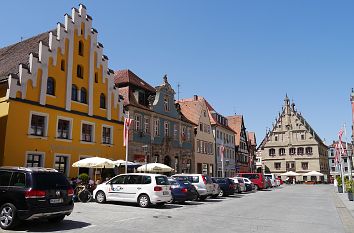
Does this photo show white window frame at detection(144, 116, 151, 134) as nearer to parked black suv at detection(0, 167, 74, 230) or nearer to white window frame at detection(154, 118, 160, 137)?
white window frame at detection(154, 118, 160, 137)

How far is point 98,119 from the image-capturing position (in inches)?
1216

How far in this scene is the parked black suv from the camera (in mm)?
10898

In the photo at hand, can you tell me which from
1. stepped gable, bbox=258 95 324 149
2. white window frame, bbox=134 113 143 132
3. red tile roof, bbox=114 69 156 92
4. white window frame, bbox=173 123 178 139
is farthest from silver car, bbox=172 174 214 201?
stepped gable, bbox=258 95 324 149

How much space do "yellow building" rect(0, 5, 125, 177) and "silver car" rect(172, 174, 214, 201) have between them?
29.2 feet

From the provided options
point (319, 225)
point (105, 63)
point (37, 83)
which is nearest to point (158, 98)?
point (105, 63)

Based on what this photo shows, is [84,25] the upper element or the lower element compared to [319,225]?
upper

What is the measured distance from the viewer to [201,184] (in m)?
24.6

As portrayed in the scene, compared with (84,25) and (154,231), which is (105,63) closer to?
(84,25)

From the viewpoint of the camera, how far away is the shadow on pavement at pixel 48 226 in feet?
36.8

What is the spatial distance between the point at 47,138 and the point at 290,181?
68205mm

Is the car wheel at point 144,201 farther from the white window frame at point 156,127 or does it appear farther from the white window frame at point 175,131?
the white window frame at point 175,131

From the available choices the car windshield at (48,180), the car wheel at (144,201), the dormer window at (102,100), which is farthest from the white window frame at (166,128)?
the car windshield at (48,180)

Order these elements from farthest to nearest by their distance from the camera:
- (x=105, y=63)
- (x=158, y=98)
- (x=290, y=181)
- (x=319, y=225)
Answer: (x=290, y=181) → (x=158, y=98) → (x=105, y=63) → (x=319, y=225)

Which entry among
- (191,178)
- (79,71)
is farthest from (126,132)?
(79,71)
